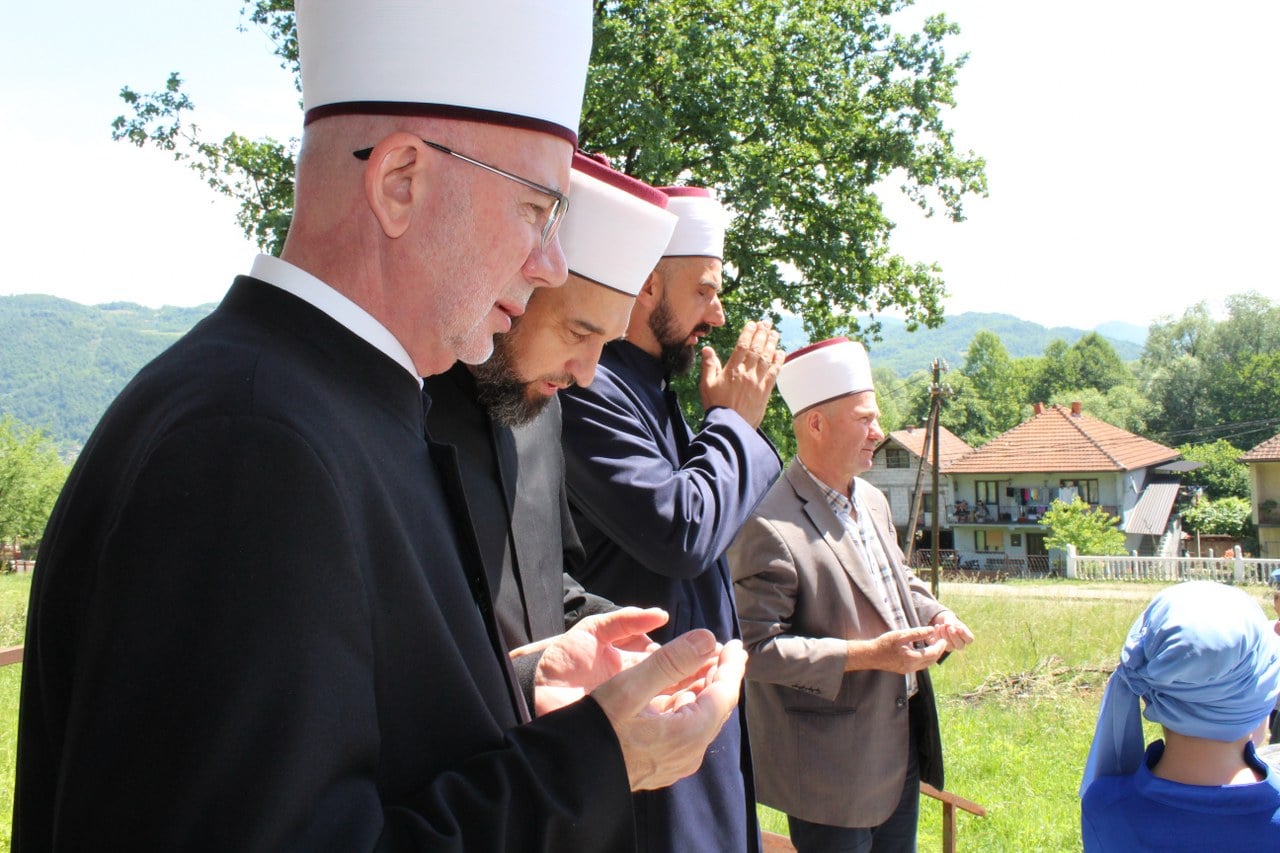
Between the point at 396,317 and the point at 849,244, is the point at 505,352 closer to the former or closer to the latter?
the point at 396,317

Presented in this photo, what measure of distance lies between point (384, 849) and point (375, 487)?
1.14ft

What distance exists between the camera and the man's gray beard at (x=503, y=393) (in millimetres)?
2086

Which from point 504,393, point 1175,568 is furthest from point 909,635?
point 1175,568

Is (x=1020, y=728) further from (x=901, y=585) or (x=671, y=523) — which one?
(x=671, y=523)

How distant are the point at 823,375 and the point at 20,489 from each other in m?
55.2

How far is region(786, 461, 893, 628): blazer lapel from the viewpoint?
3.67m

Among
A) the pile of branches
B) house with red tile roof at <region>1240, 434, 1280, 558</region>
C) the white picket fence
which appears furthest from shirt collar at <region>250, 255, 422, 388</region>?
house with red tile roof at <region>1240, 434, 1280, 558</region>

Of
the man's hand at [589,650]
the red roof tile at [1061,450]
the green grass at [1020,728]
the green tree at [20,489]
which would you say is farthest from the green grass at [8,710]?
the red roof tile at [1061,450]

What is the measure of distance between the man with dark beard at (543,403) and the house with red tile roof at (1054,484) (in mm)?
60015

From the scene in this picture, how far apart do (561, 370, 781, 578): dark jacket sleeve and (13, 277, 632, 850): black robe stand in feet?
3.94

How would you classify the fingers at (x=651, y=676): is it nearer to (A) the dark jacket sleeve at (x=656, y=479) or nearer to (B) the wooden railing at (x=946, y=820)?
(A) the dark jacket sleeve at (x=656, y=479)

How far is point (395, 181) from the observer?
46.4 inches

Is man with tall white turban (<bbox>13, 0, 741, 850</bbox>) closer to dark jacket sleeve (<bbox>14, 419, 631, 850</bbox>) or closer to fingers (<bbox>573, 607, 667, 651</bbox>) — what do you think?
dark jacket sleeve (<bbox>14, 419, 631, 850</bbox>)

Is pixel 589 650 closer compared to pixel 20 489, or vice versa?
pixel 589 650
